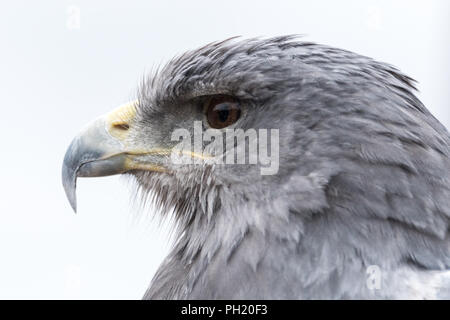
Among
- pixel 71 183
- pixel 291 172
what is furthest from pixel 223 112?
pixel 71 183

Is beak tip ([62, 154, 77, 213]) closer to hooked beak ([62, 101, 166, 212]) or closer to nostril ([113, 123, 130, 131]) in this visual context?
hooked beak ([62, 101, 166, 212])

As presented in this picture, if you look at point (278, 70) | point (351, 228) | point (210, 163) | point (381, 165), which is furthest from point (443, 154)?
point (210, 163)

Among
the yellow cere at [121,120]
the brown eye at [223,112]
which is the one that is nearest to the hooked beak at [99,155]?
the yellow cere at [121,120]

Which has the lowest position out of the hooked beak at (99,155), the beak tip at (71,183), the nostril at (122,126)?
the beak tip at (71,183)

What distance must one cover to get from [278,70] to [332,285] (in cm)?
86

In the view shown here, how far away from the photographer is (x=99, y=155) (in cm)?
307

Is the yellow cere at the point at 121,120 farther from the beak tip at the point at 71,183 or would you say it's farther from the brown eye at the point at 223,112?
the brown eye at the point at 223,112

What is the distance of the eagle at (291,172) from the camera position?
237 centimetres

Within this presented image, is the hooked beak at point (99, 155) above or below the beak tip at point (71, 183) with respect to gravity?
above

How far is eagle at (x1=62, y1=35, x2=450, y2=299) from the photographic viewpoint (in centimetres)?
237

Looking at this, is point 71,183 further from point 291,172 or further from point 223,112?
point 291,172

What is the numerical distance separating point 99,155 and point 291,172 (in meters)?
0.92

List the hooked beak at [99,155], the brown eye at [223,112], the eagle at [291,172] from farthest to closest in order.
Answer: the hooked beak at [99,155]
the brown eye at [223,112]
the eagle at [291,172]

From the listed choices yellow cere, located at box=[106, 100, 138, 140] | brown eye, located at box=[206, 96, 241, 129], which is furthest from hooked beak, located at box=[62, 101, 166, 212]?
brown eye, located at box=[206, 96, 241, 129]
